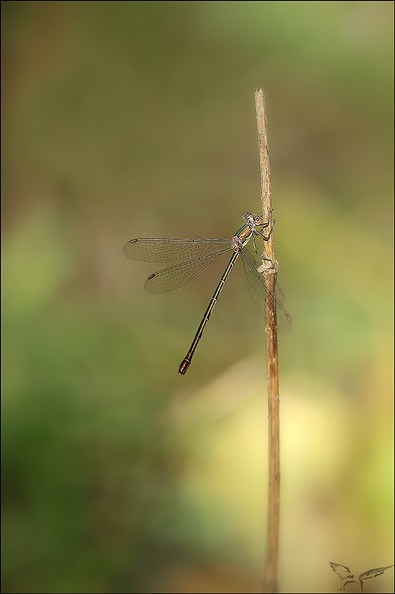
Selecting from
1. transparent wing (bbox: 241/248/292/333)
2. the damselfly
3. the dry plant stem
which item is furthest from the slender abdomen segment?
the dry plant stem

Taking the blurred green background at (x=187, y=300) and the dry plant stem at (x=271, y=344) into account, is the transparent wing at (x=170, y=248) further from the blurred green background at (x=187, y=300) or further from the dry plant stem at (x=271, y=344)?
the dry plant stem at (x=271, y=344)

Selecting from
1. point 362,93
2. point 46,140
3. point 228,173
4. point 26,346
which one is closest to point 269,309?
point 26,346

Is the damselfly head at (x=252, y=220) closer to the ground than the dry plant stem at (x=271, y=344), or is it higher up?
higher up

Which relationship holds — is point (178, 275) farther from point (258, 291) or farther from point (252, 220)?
point (258, 291)

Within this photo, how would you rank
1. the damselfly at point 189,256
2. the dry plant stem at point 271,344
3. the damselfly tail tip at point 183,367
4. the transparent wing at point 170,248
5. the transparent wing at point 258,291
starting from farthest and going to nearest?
the transparent wing at point 170,248 < the damselfly at point 189,256 < the damselfly tail tip at point 183,367 < the transparent wing at point 258,291 < the dry plant stem at point 271,344

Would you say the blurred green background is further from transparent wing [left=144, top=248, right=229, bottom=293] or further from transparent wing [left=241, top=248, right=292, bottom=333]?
transparent wing [left=241, top=248, right=292, bottom=333]

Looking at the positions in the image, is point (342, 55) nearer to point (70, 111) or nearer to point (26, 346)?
point (70, 111)

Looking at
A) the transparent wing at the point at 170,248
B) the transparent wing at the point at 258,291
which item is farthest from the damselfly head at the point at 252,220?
the transparent wing at the point at 170,248
